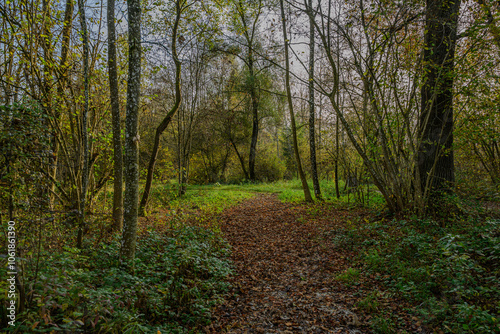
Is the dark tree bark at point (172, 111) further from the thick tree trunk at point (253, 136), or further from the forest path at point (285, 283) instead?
the thick tree trunk at point (253, 136)

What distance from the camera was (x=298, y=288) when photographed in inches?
174

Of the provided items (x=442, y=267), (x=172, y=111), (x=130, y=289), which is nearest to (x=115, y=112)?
(x=172, y=111)

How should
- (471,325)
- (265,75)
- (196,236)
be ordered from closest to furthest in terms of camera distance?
(471,325), (196,236), (265,75)

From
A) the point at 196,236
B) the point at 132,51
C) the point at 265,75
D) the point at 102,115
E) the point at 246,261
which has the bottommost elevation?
the point at 246,261

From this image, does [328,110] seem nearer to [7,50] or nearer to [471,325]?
[471,325]

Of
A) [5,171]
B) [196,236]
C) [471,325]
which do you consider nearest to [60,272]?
[5,171]

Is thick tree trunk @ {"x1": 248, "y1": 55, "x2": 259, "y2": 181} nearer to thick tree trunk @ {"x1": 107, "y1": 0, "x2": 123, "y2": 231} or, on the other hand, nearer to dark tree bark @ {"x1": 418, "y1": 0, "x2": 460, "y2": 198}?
dark tree bark @ {"x1": 418, "y1": 0, "x2": 460, "y2": 198}

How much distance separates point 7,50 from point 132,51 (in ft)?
8.90

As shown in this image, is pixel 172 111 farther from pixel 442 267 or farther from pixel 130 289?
pixel 442 267

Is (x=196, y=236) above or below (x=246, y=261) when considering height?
above

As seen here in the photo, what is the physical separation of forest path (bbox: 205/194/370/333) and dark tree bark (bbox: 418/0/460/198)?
2.80m

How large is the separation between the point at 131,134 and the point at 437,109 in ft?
23.0

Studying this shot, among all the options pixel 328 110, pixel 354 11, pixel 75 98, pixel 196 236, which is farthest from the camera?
pixel 328 110

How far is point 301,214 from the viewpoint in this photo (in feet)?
30.2
